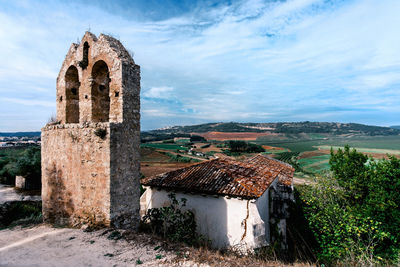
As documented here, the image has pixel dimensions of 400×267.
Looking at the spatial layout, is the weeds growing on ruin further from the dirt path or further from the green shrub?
the dirt path

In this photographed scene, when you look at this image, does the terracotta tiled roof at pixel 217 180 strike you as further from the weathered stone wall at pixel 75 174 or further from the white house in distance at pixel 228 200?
the weathered stone wall at pixel 75 174

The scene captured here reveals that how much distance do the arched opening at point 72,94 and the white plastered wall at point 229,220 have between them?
511 centimetres

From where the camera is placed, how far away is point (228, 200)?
7.58 meters

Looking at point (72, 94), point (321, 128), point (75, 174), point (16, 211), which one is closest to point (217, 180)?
point (75, 174)

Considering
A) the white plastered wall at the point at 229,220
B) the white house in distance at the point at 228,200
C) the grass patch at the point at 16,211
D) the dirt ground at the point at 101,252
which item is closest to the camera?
the dirt ground at the point at 101,252

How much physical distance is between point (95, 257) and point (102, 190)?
1.73m

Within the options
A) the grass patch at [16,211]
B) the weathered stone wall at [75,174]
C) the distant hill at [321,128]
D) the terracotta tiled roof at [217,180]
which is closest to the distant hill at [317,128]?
the distant hill at [321,128]

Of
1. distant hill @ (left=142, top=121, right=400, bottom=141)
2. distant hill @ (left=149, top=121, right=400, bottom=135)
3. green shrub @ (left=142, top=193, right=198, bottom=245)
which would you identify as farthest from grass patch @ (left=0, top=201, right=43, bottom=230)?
distant hill @ (left=149, top=121, right=400, bottom=135)

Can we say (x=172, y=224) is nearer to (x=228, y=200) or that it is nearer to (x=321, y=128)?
(x=228, y=200)

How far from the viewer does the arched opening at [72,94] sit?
24.9 ft

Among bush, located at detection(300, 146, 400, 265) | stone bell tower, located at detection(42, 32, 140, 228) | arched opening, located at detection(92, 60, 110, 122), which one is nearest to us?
stone bell tower, located at detection(42, 32, 140, 228)

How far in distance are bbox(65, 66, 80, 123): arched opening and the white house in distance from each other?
4137mm

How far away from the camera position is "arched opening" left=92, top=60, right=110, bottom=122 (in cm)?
698

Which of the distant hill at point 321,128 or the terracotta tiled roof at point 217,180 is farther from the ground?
the distant hill at point 321,128
